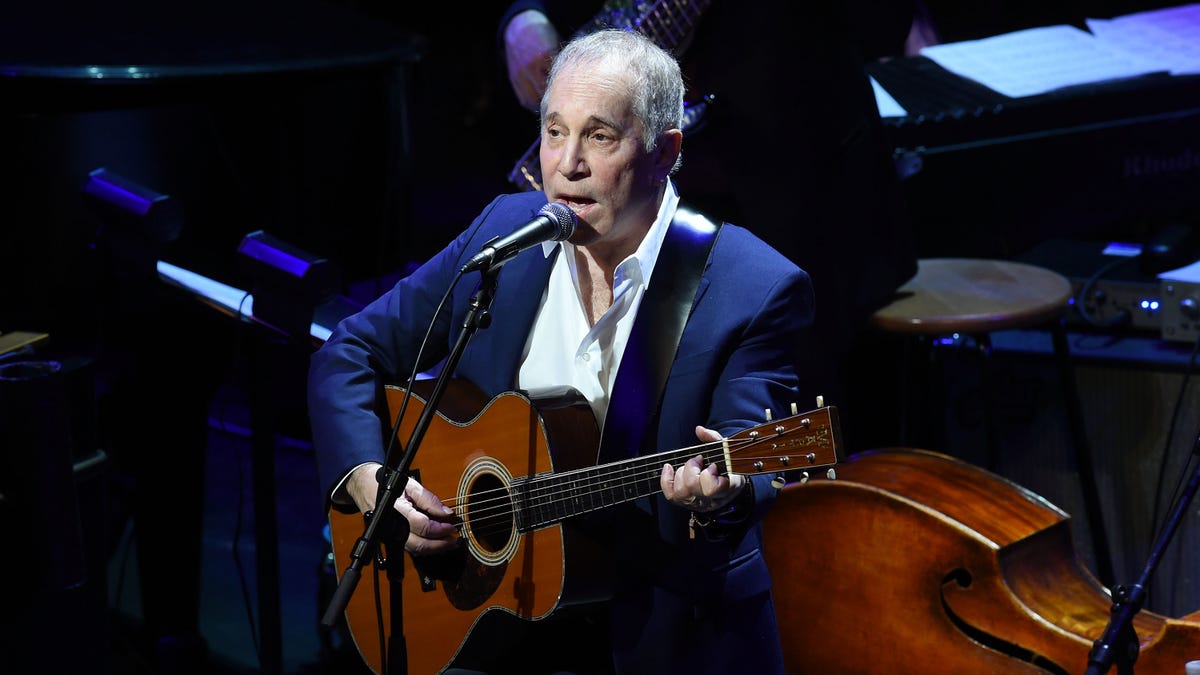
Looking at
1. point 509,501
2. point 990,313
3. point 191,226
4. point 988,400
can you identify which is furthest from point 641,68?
point 191,226

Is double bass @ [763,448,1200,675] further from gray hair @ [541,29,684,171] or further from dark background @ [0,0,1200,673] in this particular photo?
dark background @ [0,0,1200,673]

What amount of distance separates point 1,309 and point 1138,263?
10.1ft

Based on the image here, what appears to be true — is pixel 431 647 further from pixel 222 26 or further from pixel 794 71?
pixel 222 26

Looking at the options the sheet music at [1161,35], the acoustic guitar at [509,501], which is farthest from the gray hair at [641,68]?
the sheet music at [1161,35]

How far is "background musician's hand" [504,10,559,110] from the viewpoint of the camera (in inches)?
134

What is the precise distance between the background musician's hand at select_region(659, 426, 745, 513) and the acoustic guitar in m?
0.02

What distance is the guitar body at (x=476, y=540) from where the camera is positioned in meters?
2.45

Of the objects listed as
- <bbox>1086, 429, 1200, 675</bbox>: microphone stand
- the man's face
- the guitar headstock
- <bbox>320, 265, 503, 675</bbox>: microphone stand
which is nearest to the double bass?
<bbox>1086, 429, 1200, 675</bbox>: microphone stand

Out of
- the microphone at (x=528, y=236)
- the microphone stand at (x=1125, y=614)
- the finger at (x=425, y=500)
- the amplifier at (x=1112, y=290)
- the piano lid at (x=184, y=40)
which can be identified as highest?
the piano lid at (x=184, y=40)

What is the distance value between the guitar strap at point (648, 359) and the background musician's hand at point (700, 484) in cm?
22

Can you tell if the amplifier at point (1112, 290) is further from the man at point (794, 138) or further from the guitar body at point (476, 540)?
the guitar body at point (476, 540)

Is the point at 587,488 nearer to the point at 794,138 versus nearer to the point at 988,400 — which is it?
the point at 794,138

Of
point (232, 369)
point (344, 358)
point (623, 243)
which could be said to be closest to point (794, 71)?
point (623, 243)

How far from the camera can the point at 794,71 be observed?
3230 mm
